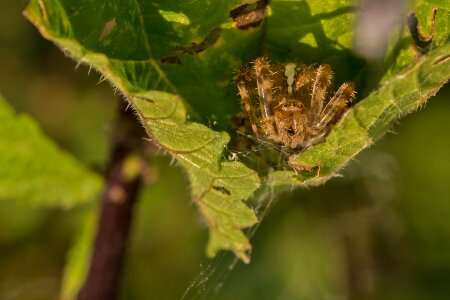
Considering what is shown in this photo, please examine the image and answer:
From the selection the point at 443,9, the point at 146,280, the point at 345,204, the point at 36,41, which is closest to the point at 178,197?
the point at 146,280

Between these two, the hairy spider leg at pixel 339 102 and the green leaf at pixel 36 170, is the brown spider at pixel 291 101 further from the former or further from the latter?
the green leaf at pixel 36 170

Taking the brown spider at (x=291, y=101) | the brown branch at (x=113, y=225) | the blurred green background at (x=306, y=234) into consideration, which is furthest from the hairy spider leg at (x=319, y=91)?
the blurred green background at (x=306, y=234)

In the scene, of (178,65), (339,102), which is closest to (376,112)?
(339,102)

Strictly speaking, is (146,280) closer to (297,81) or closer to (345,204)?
(345,204)

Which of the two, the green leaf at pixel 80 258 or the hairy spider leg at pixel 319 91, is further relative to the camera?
the green leaf at pixel 80 258

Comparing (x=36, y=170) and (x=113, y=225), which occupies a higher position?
(x=36, y=170)

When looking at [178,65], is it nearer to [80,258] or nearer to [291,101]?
[291,101]
